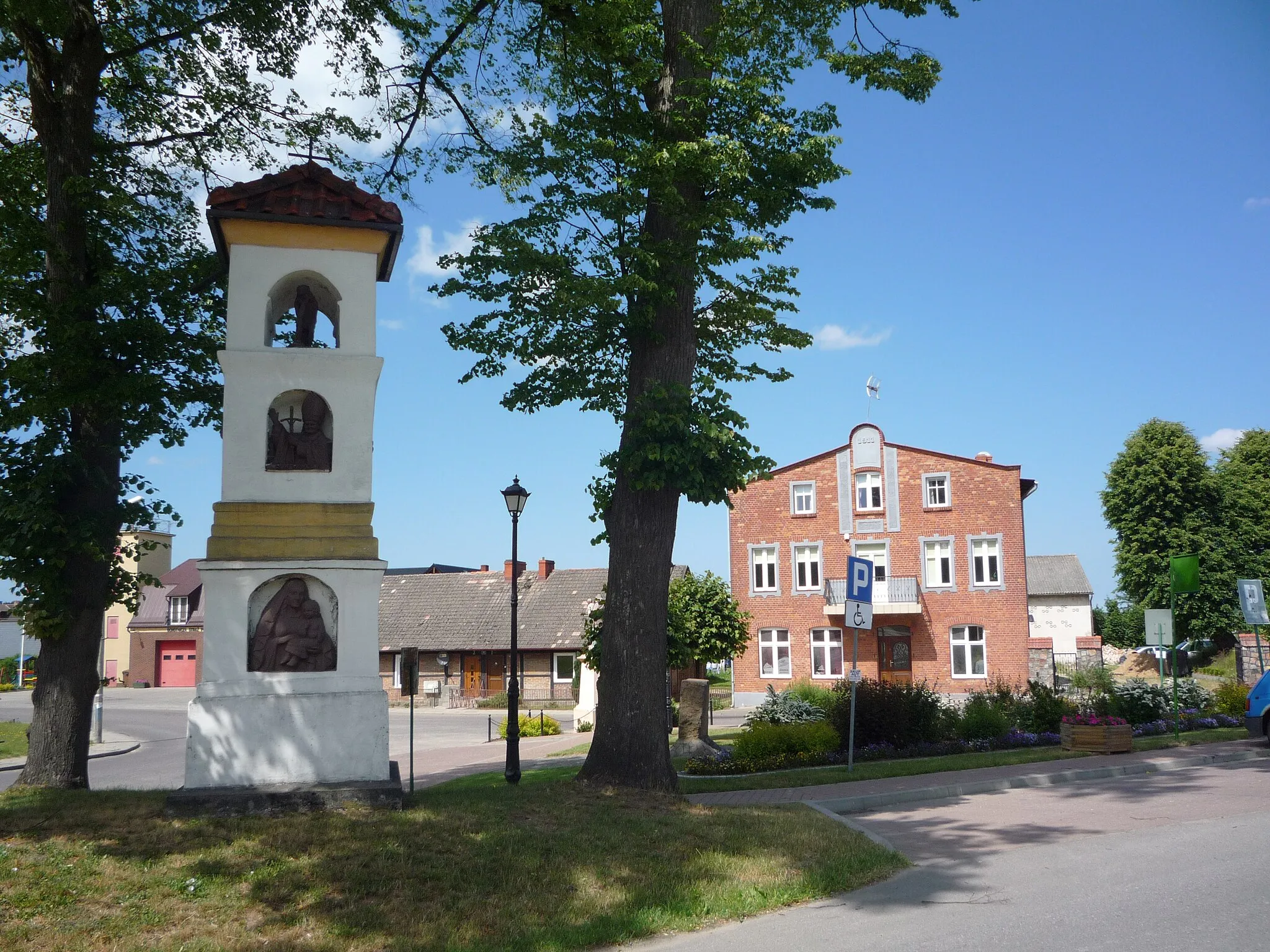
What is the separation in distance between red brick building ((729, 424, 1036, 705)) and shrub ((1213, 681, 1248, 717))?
39.5ft

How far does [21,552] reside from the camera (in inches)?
429

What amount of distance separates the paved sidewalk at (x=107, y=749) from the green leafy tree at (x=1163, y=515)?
1611 inches

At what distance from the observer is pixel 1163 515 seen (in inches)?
1778

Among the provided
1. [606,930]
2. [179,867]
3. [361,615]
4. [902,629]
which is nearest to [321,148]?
[361,615]

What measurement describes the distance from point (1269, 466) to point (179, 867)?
2101 inches

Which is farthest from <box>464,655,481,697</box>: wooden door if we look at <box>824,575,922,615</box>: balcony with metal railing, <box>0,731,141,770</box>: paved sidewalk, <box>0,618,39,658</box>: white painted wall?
<box>0,618,39,658</box>: white painted wall

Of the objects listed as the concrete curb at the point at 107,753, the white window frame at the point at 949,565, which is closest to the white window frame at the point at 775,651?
the white window frame at the point at 949,565

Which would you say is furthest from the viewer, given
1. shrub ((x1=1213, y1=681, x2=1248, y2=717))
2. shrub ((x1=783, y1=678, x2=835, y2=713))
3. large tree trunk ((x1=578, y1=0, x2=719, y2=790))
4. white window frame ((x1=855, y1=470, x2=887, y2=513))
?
white window frame ((x1=855, y1=470, x2=887, y2=513))

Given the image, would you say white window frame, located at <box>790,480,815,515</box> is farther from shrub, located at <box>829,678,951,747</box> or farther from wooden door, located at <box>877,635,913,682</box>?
shrub, located at <box>829,678,951,747</box>

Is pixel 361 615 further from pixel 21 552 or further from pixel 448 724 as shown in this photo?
pixel 448 724

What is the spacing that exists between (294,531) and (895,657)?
3127 cm

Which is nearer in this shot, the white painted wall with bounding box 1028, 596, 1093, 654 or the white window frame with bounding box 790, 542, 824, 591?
the white window frame with bounding box 790, 542, 824, 591

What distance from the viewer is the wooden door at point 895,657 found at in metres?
36.9

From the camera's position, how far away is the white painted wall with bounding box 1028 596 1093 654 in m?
59.1
